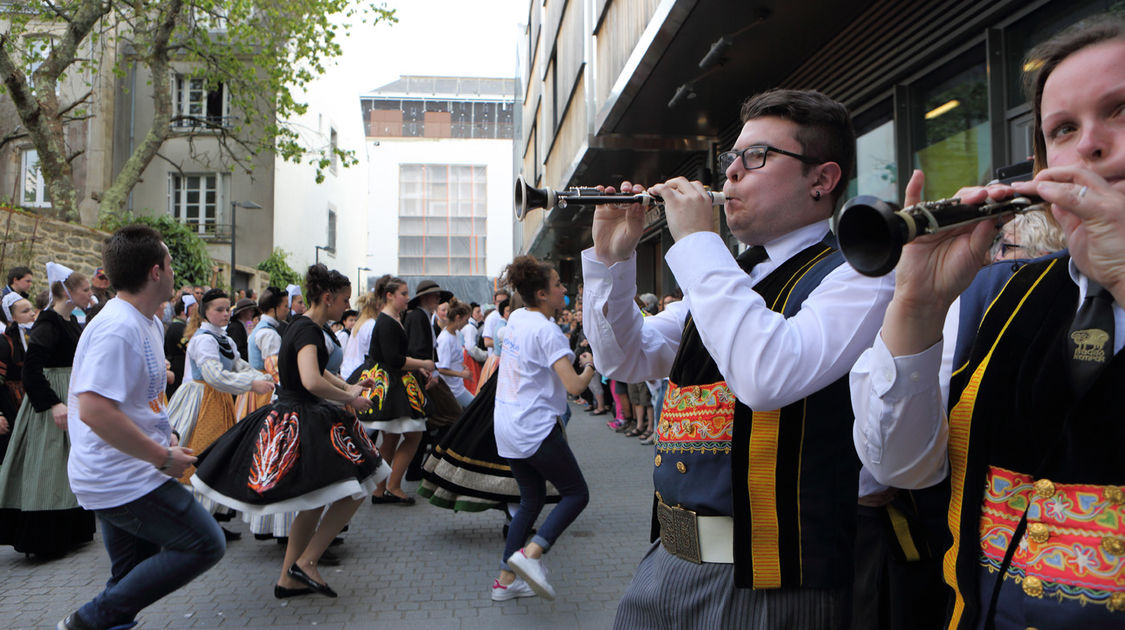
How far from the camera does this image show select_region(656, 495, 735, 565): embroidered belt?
176 cm

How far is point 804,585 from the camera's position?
5.56ft

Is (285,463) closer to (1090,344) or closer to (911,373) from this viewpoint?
(911,373)

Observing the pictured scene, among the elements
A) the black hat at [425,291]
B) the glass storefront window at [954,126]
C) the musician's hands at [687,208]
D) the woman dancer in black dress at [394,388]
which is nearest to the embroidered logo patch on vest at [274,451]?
the woman dancer in black dress at [394,388]

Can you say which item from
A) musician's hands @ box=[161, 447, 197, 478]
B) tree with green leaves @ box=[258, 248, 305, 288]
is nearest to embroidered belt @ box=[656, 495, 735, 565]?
musician's hands @ box=[161, 447, 197, 478]

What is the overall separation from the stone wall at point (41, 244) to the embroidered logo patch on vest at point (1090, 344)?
14011 mm

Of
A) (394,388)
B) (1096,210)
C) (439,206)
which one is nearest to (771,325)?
(1096,210)

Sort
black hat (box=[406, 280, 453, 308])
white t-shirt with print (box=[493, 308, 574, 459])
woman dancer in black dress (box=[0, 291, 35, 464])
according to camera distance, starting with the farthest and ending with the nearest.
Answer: black hat (box=[406, 280, 453, 308]), woman dancer in black dress (box=[0, 291, 35, 464]), white t-shirt with print (box=[493, 308, 574, 459])

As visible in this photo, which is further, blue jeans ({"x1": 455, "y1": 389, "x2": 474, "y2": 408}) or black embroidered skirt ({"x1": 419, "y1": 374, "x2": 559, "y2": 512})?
blue jeans ({"x1": 455, "y1": 389, "x2": 474, "y2": 408})

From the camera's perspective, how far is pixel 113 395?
3322 millimetres

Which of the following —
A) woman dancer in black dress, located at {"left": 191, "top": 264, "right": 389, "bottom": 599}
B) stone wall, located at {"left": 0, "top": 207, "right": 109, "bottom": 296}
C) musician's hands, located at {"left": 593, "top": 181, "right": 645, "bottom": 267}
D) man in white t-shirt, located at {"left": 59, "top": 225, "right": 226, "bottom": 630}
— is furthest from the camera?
stone wall, located at {"left": 0, "top": 207, "right": 109, "bottom": 296}

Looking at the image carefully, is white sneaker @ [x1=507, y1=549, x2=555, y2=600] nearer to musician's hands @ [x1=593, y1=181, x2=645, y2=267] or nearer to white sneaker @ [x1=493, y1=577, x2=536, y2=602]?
white sneaker @ [x1=493, y1=577, x2=536, y2=602]

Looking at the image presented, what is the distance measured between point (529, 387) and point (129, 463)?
2334 mm

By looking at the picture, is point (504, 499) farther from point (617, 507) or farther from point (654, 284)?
point (654, 284)

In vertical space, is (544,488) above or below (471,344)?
below
